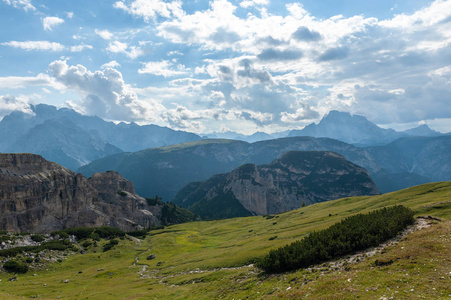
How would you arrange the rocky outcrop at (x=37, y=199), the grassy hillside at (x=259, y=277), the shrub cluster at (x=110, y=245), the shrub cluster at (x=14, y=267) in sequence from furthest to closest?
1. the rocky outcrop at (x=37, y=199)
2. the shrub cluster at (x=110, y=245)
3. the shrub cluster at (x=14, y=267)
4. the grassy hillside at (x=259, y=277)

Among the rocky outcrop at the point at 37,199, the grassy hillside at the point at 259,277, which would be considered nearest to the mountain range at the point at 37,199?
the rocky outcrop at the point at 37,199

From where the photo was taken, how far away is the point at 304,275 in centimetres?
3234

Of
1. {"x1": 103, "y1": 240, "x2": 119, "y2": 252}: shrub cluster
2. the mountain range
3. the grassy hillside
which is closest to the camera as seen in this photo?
the grassy hillside

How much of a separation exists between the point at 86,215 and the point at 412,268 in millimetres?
205829

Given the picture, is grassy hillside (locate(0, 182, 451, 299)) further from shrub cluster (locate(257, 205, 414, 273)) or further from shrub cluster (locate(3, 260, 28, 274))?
shrub cluster (locate(3, 260, 28, 274))

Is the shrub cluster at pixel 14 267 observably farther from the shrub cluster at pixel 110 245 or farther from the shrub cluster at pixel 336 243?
the shrub cluster at pixel 336 243

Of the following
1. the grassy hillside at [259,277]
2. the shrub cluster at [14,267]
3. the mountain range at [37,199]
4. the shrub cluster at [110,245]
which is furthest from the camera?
the mountain range at [37,199]

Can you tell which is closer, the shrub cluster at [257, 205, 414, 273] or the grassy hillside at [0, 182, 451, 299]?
the grassy hillside at [0, 182, 451, 299]

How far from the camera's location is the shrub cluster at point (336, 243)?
118 ft

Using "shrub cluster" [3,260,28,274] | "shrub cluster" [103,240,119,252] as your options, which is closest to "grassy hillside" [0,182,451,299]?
"shrub cluster" [3,260,28,274]

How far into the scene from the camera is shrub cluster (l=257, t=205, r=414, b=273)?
118 ft

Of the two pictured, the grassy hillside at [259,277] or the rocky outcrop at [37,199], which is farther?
the rocky outcrop at [37,199]

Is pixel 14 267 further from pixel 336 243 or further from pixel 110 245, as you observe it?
pixel 336 243

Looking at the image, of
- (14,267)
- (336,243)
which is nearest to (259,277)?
(336,243)
